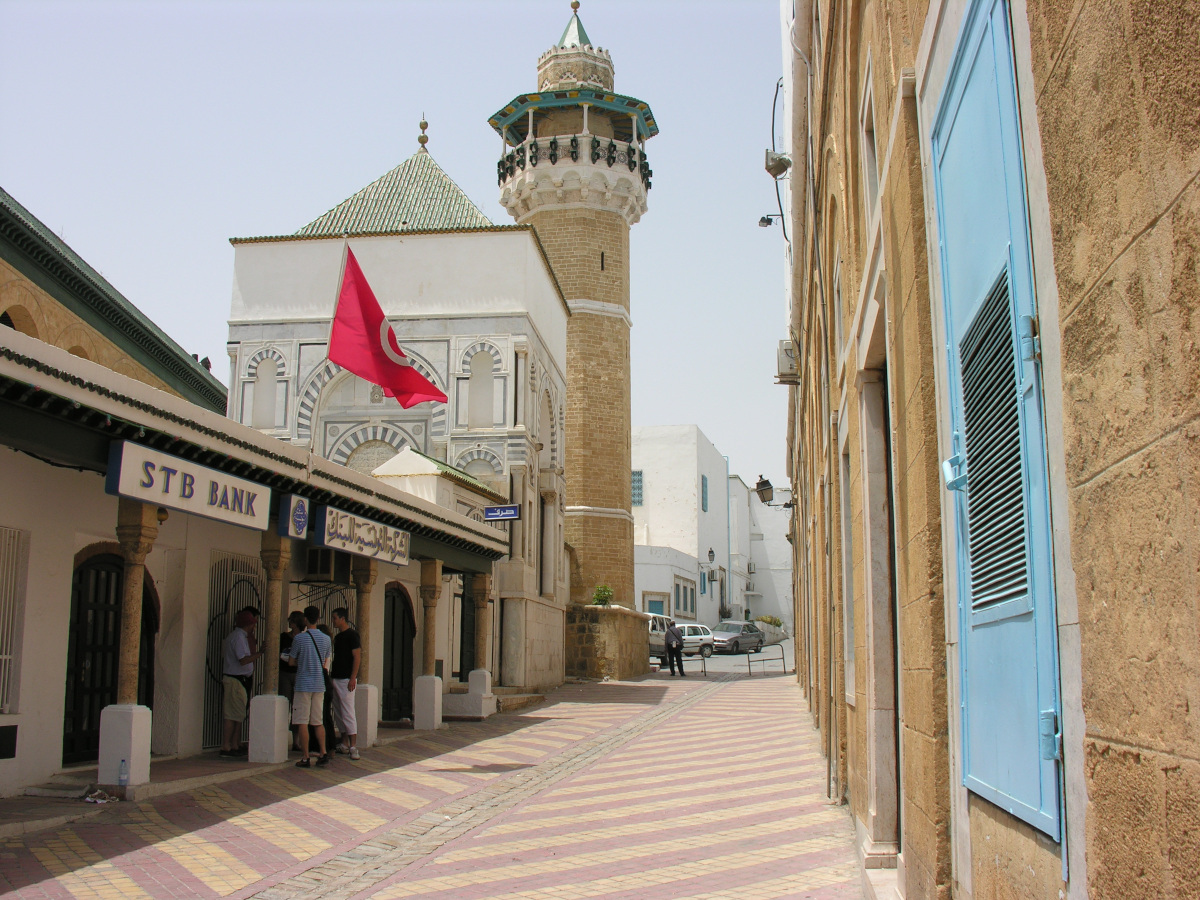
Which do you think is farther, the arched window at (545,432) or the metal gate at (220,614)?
the arched window at (545,432)

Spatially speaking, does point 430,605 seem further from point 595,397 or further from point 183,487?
Answer: point 595,397

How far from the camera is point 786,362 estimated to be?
1970cm

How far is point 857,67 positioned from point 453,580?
1606cm

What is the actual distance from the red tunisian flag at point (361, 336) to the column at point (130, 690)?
5.92 meters

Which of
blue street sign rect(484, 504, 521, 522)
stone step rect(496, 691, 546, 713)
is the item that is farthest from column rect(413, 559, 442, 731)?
blue street sign rect(484, 504, 521, 522)

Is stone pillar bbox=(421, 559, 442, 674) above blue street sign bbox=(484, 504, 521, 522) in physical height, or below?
below

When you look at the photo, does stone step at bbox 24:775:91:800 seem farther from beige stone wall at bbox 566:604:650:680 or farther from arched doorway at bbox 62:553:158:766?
beige stone wall at bbox 566:604:650:680

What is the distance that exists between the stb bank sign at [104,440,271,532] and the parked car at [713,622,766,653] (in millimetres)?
36353

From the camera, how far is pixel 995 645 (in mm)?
2916

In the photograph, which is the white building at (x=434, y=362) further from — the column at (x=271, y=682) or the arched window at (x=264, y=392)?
the column at (x=271, y=682)

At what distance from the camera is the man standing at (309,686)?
11297mm

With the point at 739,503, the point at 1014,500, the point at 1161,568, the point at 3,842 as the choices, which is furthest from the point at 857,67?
the point at 739,503

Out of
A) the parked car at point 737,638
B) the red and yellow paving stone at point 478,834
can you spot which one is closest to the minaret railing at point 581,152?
the parked car at point 737,638

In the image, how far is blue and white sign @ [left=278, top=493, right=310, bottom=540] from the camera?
11.4 metres
